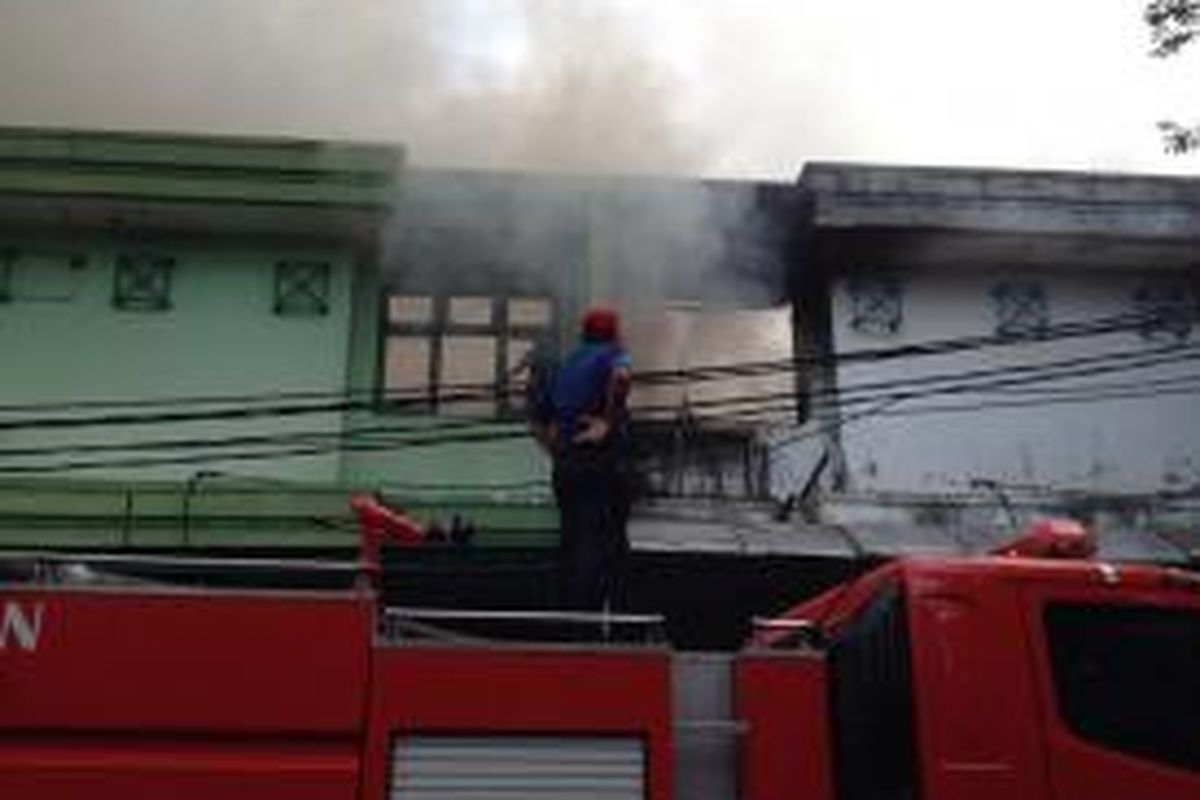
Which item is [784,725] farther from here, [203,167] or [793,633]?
[203,167]

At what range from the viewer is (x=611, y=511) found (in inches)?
282

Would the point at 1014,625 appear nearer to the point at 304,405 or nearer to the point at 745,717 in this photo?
the point at 745,717

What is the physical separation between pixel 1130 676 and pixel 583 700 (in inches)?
75.8

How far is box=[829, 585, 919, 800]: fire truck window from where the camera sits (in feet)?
17.8

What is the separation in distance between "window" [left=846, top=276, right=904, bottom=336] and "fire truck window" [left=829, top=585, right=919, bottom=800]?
864 cm

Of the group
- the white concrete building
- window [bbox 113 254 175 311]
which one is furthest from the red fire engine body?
window [bbox 113 254 175 311]

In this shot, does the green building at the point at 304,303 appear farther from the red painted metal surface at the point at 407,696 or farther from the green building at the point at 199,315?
the red painted metal surface at the point at 407,696

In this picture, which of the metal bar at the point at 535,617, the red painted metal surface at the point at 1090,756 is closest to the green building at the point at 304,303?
the metal bar at the point at 535,617

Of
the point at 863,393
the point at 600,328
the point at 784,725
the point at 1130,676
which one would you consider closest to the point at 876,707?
the point at 784,725

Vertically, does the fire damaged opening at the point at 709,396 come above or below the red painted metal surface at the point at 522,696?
above

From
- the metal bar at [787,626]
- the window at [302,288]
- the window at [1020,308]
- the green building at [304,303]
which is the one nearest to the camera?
the metal bar at [787,626]

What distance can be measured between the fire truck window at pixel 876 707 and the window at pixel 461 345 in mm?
8365

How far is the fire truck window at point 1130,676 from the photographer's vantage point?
17.9 ft

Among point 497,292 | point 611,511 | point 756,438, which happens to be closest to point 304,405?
point 497,292
